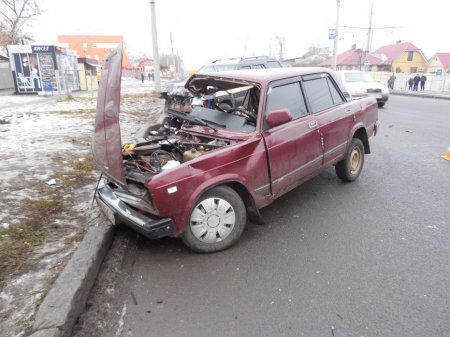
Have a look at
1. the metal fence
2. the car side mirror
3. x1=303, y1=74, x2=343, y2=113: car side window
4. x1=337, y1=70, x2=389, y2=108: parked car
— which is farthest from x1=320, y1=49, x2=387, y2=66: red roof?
the car side mirror

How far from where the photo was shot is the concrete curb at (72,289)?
8.13ft

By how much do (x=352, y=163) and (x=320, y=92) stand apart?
1377 millimetres

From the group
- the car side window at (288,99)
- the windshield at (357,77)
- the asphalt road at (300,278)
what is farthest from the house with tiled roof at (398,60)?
the asphalt road at (300,278)

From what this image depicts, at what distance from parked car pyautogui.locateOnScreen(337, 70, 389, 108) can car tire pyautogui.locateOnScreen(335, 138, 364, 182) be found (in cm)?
1023

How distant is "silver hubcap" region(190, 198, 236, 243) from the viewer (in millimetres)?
3482

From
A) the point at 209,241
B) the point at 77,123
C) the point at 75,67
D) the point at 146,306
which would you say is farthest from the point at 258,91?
the point at 75,67

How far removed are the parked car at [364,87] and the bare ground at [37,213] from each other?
12.1 meters

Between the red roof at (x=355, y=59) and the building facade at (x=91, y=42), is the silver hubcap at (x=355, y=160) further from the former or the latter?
the building facade at (x=91, y=42)

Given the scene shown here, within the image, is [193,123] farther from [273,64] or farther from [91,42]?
[91,42]

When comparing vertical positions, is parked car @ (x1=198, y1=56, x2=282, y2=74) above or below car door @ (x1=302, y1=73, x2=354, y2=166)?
above

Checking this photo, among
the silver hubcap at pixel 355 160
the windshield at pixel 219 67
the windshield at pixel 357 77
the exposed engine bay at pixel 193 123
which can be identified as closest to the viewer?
the exposed engine bay at pixel 193 123

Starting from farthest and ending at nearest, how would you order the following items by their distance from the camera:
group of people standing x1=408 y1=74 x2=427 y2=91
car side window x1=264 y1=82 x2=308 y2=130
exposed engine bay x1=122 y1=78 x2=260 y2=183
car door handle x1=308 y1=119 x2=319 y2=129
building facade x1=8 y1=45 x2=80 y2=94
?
group of people standing x1=408 y1=74 x2=427 y2=91, building facade x1=8 y1=45 x2=80 y2=94, car door handle x1=308 y1=119 x2=319 y2=129, car side window x1=264 y1=82 x2=308 y2=130, exposed engine bay x1=122 y1=78 x2=260 y2=183

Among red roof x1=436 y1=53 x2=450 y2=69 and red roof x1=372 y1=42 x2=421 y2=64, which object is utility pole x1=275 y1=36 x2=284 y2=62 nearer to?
red roof x1=372 y1=42 x2=421 y2=64

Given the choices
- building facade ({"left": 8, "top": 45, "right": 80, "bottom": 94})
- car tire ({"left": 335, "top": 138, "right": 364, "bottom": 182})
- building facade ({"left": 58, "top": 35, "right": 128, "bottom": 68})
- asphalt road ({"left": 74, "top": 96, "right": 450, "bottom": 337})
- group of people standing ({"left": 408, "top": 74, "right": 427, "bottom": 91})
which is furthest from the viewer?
building facade ({"left": 58, "top": 35, "right": 128, "bottom": 68})
